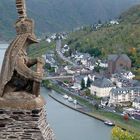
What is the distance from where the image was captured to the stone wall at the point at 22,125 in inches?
170

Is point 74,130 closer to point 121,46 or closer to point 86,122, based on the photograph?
point 86,122

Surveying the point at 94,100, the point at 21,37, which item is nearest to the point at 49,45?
the point at 94,100

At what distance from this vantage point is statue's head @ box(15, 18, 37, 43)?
460cm

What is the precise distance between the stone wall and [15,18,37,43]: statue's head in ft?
2.34

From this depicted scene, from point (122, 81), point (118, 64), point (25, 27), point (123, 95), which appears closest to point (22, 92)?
point (25, 27)

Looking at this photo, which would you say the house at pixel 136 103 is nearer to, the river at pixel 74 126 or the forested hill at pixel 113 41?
the river at pixel 74 126

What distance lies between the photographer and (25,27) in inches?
182

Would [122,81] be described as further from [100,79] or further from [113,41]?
[113,41]

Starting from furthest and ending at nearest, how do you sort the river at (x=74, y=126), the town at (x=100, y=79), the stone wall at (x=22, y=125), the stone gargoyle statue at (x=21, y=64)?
the town at (x=100, y=79) < the river at (x=74, y=126) < the stone gargoyle statue at (x=21, y=64) < the stone wall at (x=22, y=125)

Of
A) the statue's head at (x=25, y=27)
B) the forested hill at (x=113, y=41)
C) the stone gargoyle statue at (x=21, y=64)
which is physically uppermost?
the forested hill at (x=113, y=41)

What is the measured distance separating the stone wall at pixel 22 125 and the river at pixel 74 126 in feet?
100

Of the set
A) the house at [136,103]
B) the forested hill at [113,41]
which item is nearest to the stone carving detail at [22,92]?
the house at [136,103]

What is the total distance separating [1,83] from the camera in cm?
446

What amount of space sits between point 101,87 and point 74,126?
15115mm
